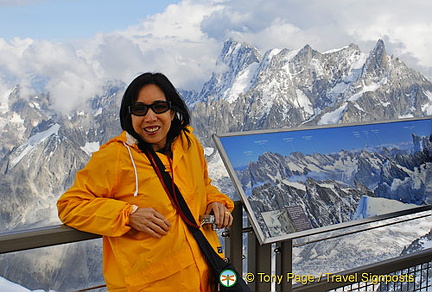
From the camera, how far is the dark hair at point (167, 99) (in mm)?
1613

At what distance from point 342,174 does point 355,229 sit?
0.31 metres

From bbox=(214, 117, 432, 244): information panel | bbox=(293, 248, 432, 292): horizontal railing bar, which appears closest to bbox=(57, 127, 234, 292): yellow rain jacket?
bbox=(214, 117, 432, 244): information panel

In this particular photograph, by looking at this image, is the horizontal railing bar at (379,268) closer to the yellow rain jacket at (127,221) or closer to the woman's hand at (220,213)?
the woman's hand at (220,213)

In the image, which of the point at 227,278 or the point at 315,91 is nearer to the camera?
the point at 227,278

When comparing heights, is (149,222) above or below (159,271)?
above

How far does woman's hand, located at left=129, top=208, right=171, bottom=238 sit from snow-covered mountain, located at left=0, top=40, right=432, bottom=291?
9449 cm

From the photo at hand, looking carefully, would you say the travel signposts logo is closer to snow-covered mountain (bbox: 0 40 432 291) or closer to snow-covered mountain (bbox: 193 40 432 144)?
snow-covered mountain (bbox: 0 40 432 291)

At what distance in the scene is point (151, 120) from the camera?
5.25ft

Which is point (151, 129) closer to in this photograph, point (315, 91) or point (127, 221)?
point (127, 221)

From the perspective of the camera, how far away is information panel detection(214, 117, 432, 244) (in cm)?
212

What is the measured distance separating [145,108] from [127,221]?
414mm

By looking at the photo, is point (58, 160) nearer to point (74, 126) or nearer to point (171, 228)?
point (74, 126)

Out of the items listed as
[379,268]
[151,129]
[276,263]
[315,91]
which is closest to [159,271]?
[151,129]

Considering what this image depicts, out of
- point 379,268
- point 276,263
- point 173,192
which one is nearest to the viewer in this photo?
point 173,192
